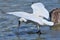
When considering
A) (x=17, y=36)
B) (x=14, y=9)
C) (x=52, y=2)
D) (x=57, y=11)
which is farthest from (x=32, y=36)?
(x=52, y=2)

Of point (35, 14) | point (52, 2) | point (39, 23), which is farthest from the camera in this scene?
point (52, 2)

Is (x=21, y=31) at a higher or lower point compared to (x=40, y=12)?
lower

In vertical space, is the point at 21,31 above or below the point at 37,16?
below

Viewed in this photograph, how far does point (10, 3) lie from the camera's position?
22.7 ft

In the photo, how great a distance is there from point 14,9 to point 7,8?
0.14 metres

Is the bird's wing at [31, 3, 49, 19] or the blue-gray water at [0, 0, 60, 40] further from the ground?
the bird's wing at [31, 3, 49, 19]

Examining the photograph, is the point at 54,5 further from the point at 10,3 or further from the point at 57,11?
the point at 57,11

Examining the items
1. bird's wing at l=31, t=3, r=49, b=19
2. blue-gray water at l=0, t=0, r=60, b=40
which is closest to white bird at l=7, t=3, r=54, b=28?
bird's wing at l=31, t=3, r=49, b=19

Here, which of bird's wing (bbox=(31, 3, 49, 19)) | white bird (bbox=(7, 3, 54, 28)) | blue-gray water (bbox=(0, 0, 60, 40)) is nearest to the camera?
white bird (bbox=(7, 3, 54, 28))

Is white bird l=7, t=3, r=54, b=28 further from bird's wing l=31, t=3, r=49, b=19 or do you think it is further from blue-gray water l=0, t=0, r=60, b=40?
blue-gray water l=0, t=0, r=60, b=40

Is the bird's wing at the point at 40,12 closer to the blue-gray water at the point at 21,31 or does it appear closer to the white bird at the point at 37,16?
the white bird at the point at 37,16

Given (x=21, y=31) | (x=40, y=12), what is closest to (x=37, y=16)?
(x=40, y=12)

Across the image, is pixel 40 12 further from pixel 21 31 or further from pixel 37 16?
pixel 21 31

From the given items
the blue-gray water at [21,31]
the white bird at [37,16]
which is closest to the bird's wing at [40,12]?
the white bird at [37,16]
